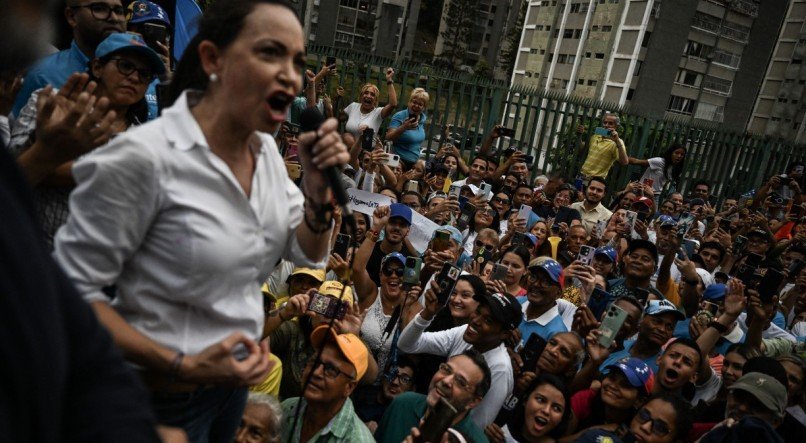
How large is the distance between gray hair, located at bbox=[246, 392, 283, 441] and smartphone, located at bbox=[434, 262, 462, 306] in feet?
4.94

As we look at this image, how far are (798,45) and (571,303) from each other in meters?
59.5

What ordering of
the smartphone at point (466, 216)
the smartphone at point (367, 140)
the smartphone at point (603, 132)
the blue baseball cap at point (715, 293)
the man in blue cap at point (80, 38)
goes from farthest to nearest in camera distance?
→ the smartphone at point (603, 132), the smartphone at point (367, 140), the smartphone at point (466, 216), the blue baseball cap at point (715, 293), the man in blue cap at point (80, 38)

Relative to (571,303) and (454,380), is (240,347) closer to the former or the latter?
(454,380)

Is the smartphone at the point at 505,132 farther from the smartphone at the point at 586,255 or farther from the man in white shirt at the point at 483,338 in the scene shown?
the man in white shirt at the point at 483,338

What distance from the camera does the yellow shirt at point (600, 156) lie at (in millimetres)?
10438

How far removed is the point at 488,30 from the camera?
7338 centimetres

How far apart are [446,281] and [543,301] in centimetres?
123

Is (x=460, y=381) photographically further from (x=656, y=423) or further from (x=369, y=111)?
(x=369, y=111)

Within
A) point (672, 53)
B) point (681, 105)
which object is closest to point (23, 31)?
point (672, 53)

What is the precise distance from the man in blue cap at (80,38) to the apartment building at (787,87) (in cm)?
5573

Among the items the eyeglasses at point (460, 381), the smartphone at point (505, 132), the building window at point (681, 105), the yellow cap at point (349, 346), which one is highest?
the building window at point (681, 105)

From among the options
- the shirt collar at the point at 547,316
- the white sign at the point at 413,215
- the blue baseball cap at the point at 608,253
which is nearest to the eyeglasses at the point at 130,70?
the white sign at the point at 413,215

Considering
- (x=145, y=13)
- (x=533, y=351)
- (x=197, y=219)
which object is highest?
(x=145, y=13)

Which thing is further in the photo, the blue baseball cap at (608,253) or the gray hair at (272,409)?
the blue baseball cap at (608,253)
